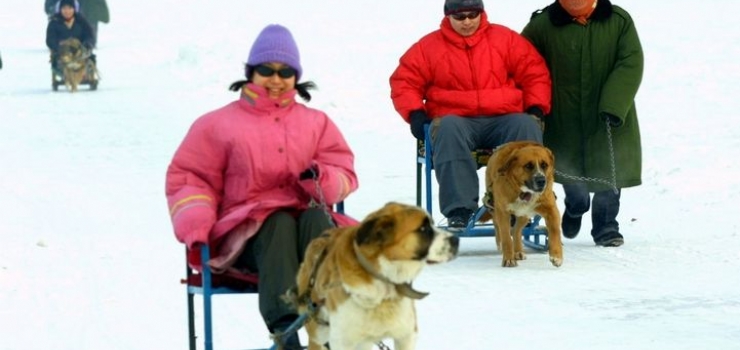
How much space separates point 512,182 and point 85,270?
227cm

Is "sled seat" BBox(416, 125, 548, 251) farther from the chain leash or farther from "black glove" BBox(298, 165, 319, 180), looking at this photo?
"black glove" BBox(298, 165, 319, 180)

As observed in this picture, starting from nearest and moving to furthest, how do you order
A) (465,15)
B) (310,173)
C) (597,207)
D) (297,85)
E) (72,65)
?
(310,173)
(297,85)
(465,15)
(597,207)
(72,65)

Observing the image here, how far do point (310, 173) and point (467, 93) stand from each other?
3631mm

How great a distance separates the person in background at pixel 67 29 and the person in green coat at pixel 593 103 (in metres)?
14.4

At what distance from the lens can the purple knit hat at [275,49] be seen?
557 cm

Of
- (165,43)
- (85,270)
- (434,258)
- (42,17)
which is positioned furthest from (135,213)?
(42,17)

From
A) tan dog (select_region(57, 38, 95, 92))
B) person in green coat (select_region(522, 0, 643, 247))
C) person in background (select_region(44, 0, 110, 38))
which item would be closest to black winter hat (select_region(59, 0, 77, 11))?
tan dog (select_region(57, 38, 95, 92))

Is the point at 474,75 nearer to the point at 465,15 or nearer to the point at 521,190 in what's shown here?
the point at 465,15

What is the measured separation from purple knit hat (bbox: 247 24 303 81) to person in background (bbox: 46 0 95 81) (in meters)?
17.6

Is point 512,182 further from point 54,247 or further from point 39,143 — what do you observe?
point 39,143

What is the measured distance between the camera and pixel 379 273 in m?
4.70

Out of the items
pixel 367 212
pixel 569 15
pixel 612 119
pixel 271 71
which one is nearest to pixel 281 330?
pixel 271 71

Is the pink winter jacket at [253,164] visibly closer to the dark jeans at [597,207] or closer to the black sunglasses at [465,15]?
the black sunglasses at [465,15]

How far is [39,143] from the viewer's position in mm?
15227
